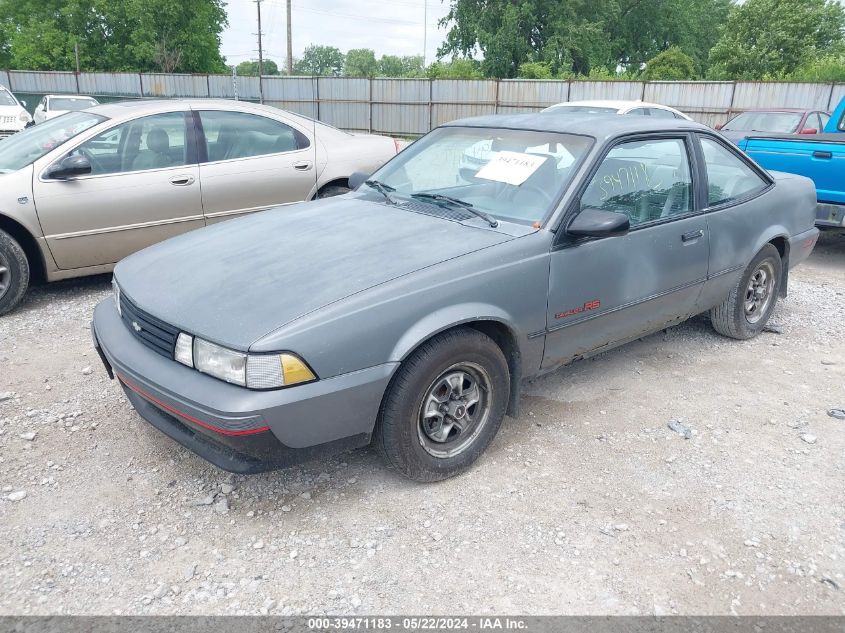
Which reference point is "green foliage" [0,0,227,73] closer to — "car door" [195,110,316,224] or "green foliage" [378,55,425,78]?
"car door" [195,110,316,224]

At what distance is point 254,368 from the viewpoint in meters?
2.46

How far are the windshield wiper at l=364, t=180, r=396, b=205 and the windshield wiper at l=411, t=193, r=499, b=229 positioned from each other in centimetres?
14

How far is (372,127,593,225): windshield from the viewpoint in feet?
11.1

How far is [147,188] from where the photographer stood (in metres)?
5.45

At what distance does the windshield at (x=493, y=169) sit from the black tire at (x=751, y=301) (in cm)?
184

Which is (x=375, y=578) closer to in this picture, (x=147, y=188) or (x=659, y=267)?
(x=659, y=267)

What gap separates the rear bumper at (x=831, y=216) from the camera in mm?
6516

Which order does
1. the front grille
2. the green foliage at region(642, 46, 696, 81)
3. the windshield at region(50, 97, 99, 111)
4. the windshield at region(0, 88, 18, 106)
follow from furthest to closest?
the green foliage at region(642, 46, 696, 81) < the windshield at region(50, 97, 99, 111) < the windshield at region(0, 88, 18, 106) < the front grille

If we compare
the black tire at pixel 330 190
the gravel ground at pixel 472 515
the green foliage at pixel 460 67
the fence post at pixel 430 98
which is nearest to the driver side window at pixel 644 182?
the gravel ground at pixel 472 515

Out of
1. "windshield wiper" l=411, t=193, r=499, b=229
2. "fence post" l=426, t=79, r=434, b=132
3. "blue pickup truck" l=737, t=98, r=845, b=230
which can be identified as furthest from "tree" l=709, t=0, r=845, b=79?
"windshield wiper" l=411, t=193, r=499, b=229

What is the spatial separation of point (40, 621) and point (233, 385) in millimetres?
995

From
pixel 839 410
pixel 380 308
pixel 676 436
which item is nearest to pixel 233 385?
pixel 380 308

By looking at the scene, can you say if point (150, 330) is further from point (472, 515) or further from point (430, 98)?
point (430, 98)

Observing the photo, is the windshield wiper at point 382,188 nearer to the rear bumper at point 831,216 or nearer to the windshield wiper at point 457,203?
the windshield wiper at point 457,203
